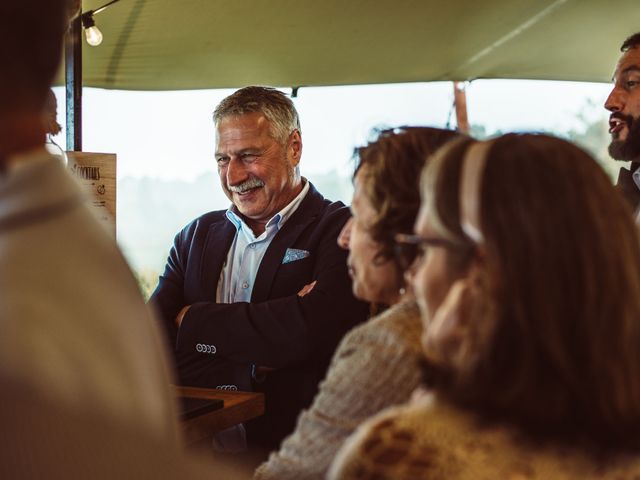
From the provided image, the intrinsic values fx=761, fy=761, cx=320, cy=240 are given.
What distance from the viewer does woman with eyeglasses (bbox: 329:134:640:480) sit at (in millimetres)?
837

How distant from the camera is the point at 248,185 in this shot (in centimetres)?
285

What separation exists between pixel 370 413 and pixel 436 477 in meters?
0.43

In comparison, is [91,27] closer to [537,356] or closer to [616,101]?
[616,101]

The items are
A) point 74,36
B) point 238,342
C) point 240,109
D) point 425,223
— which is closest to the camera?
point 425,223

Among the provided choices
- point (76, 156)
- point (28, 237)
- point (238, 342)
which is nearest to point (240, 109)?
point (76, 156)

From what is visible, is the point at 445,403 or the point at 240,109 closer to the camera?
the point at 445,403

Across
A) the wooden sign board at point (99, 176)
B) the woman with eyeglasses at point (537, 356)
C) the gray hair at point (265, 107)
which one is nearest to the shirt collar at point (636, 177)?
the gray hair at point (265, 107)

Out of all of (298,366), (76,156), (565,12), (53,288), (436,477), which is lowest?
(298,366)

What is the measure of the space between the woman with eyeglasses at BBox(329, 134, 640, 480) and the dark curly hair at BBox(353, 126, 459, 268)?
2.17 ft

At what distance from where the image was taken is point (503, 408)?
0.85 meters

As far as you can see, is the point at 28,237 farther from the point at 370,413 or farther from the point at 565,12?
the point at 565,12

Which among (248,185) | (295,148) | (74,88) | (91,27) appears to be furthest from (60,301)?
(91,27)

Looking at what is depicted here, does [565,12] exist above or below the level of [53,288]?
above

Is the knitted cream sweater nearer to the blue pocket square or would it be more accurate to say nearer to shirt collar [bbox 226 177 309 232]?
the blue pocket square
